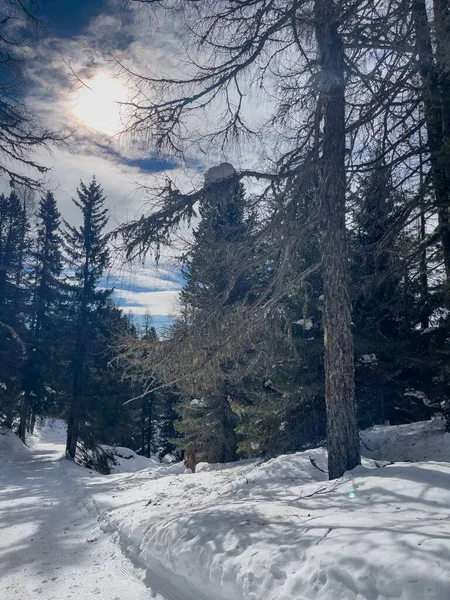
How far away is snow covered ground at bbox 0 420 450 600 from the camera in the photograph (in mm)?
2963

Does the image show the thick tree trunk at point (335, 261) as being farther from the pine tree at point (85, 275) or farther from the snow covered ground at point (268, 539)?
the pine tree at point (85, 275)

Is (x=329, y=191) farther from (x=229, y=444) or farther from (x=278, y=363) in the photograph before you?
(x=229, y=444)

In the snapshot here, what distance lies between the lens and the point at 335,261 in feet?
20.7

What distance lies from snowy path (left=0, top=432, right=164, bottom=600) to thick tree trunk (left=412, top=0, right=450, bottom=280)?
6.41m

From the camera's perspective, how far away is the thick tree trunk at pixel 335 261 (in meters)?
6.03

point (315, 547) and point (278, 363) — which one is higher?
point (278, 363)

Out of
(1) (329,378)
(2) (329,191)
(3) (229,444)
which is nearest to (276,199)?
(2) (329,191)

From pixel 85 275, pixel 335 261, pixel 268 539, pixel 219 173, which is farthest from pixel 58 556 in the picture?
pixel 85 275

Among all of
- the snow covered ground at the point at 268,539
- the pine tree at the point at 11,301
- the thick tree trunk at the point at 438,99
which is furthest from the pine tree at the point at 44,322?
the thick tree trunk at the point at 438,99

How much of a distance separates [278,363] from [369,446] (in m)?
2.53

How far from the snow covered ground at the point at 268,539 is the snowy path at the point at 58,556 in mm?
21

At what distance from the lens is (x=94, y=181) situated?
72.8ft

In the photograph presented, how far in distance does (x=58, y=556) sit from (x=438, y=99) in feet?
28.9

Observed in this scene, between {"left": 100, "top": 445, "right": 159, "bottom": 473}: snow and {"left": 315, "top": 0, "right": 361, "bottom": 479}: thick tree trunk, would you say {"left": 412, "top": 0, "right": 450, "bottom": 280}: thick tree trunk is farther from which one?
{"left": 100, "top": 445, "right": 159, "bottom": 473}: snow
